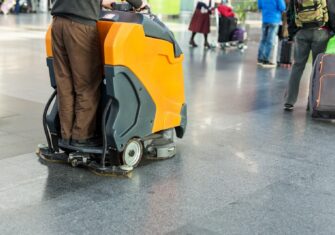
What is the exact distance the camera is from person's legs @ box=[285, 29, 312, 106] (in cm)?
620

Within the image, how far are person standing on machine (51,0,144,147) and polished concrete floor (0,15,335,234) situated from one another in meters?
0.33

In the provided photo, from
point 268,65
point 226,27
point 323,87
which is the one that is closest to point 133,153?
point 323,87

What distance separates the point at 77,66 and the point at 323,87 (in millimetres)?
3031

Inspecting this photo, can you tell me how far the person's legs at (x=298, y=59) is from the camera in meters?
6.20

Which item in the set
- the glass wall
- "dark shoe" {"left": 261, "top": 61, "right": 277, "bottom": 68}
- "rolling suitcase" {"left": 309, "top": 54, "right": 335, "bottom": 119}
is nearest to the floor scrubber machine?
"rolling suitcase" {"left": 309, "top": 54, "right": 335, "bottom": 119}

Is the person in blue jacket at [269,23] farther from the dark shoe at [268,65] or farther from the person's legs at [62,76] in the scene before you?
the person's legs at [62,76]

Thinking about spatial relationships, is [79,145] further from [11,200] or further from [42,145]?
[11,200]

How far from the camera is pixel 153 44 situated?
3990mm

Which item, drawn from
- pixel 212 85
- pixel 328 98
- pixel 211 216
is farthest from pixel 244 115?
pixel 211 216

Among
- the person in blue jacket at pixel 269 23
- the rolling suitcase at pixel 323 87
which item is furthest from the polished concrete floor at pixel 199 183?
the person in blue jacket at pixel 269 23

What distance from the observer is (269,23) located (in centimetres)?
1042

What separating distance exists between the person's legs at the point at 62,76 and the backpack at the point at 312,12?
3.17m

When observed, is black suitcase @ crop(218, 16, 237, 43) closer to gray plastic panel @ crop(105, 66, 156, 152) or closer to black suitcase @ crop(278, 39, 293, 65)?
black suitcase @ crop(278, 39, 293, 65)

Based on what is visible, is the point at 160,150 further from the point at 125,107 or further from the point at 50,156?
the point at 50,156
